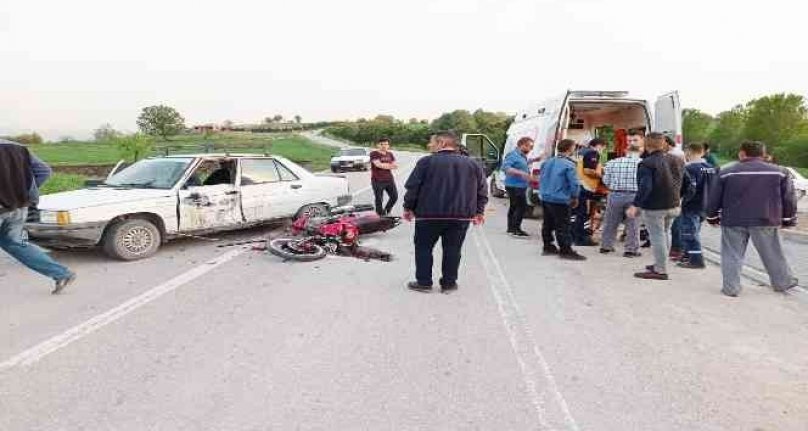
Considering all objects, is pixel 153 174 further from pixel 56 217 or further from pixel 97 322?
pixel 97 322

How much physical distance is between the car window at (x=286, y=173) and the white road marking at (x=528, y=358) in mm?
3971

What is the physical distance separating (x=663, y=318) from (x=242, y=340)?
3.44m

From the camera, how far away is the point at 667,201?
615cm

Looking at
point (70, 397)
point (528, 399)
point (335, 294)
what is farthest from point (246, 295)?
point (528, 399)

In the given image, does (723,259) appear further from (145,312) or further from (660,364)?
(145,312)

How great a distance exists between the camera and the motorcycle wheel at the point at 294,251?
6.71 metres

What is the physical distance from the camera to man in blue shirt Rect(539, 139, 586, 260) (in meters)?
7.20

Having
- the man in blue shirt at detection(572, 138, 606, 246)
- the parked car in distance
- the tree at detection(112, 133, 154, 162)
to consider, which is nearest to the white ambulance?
the man in blue shirt at detection(572, 138, 606, 246)

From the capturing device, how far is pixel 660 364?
3740 mm

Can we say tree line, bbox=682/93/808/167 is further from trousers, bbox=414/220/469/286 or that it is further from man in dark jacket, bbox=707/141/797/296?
trousers, bbox=414/220/469/286

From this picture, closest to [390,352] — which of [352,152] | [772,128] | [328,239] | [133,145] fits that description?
[328,239]

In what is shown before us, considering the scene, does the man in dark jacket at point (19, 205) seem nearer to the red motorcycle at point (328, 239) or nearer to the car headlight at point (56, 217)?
the car headlight at point (56, 217)

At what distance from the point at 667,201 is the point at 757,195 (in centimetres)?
89

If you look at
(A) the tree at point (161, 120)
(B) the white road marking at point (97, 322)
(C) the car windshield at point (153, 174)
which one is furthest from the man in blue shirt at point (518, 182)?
(A) the tree at point (161, 120)
